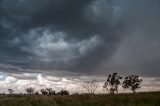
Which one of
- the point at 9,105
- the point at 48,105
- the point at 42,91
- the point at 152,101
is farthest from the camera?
the point at 42,91

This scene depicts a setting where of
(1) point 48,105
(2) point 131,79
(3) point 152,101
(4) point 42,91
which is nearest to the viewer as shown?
(3) point 152,101

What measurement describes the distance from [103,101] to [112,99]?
1774 millimetres

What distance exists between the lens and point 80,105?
36031 mm

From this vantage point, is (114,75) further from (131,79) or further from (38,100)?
(38,100)

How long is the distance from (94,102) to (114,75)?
85390 millimetres

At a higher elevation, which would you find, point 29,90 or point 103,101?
point 29,90

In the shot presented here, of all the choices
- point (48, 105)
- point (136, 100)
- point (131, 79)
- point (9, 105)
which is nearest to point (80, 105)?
point (48, 105)

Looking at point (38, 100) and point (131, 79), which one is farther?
point (131, 79)

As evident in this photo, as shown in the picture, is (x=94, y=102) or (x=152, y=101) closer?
(x=152, y=101)

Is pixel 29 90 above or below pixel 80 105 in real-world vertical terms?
above

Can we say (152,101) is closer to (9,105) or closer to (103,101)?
(103,101)

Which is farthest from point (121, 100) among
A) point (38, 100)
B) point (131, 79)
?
point (131, 79)

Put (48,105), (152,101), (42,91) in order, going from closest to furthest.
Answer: (152,101)
(48,105)
(42,91)

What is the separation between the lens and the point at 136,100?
36062 millimetres
